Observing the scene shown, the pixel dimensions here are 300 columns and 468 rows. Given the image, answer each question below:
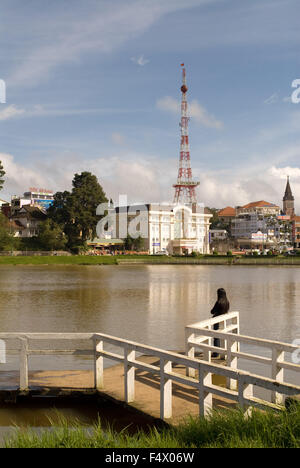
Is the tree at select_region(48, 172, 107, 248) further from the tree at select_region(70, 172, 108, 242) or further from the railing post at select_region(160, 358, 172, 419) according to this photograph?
the railing post at select_region(160, 358, 172, 419)

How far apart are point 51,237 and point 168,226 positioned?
6050 centimetres

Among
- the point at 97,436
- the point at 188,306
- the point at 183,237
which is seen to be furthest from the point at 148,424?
the point at 183,237

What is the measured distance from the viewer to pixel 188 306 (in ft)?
97.6

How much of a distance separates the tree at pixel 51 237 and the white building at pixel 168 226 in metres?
41.6

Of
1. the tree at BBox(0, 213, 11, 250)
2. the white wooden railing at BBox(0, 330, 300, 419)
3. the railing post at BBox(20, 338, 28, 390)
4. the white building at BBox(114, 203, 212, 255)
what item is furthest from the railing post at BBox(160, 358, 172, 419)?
the white building at BBox(114, 203, 212, 255)

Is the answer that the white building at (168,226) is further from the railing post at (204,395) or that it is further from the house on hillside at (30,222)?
the railing post at (204,395)

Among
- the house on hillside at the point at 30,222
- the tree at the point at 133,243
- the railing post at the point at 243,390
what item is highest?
the house on hillside at the point at 30,222

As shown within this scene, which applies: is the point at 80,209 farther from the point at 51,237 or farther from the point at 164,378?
the point at 164,378

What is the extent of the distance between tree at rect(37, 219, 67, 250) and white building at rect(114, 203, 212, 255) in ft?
137

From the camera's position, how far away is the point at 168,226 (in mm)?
170375

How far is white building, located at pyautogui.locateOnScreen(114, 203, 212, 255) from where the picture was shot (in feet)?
537

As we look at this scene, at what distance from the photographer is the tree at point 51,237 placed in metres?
118

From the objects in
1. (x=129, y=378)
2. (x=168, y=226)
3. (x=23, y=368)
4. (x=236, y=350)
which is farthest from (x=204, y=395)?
Answer: (x=168, y=226)

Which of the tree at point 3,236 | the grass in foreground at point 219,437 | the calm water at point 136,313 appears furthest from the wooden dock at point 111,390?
the tree at point 3,236
